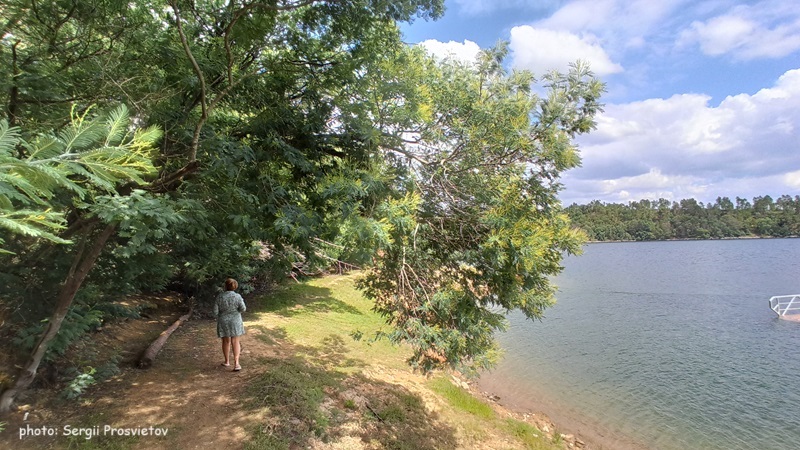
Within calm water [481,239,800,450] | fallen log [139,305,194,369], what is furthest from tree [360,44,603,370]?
fallen log [139,305,194,369]

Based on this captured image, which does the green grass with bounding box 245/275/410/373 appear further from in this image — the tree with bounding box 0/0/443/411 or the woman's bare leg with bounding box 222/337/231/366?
the tree with bounding box 0/0/443/411

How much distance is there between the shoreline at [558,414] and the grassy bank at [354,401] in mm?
803

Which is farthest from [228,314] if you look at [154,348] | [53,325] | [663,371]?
[663,371]

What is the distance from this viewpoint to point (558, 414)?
9539mm

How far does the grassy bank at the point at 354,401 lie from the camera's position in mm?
5398

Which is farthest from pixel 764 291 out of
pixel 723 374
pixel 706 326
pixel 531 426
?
pixel 531 426

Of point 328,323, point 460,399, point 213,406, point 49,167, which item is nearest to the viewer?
point 49,167

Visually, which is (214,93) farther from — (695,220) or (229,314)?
(695,220)

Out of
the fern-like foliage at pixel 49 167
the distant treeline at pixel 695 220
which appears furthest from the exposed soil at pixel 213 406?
the distant treeline at pixel 695 220

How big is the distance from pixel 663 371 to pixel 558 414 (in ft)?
17.9

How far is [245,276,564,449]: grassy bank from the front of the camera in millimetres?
5398

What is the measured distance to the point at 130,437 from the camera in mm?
4344

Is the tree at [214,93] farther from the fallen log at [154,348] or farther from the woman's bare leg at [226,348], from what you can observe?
the woman's bare leg at [226,348]

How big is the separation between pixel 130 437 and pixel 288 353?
384cm
